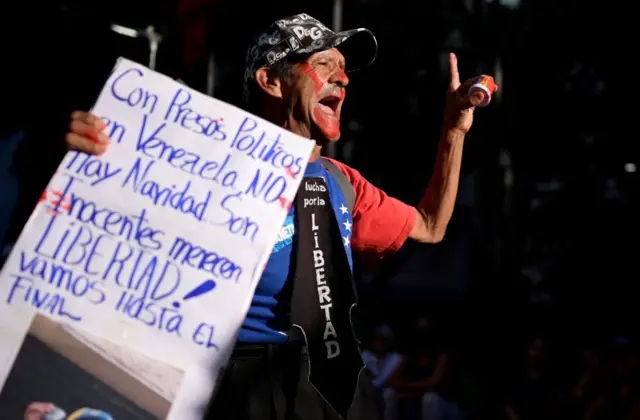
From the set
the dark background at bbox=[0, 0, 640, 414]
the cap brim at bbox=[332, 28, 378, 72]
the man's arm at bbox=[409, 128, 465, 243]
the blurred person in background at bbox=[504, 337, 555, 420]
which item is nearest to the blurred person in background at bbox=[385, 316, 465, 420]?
the blurred person in background at bbox=[504, 337, 555, 420]

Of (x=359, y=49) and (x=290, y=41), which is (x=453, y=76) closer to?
(x=359, y=49)

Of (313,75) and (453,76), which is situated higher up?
(453,76)

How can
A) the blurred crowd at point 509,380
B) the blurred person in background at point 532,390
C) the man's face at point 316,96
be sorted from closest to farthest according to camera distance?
the man's face at point 316,96 → the blurred crowd at point 509,380 → the blurred person in background at point 532,390

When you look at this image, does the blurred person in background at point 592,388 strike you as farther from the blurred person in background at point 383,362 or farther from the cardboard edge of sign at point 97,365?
the cardboard edge of sign at point 97,365

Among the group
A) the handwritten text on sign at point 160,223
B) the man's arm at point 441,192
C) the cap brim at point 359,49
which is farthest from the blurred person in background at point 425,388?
the handwritten text on sign at point 160,223

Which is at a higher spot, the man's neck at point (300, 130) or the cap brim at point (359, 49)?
the cap brim at point (359, 49)

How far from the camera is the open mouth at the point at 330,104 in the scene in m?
2.16

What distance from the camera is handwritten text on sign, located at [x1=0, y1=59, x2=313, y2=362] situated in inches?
66.4

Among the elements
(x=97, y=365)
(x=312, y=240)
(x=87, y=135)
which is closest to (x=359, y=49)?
(x=312, y=240)

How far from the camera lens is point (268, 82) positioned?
7.17 feet

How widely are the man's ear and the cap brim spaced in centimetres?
21

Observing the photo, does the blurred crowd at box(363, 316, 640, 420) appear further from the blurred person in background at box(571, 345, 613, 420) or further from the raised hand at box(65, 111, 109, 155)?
the raised hand at box(65, 111, 109, 155)

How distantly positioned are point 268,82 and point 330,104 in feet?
0.55

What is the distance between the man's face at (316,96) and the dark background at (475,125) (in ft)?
15.6
